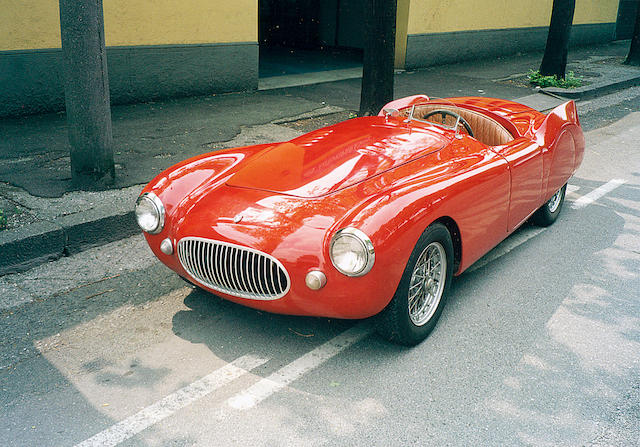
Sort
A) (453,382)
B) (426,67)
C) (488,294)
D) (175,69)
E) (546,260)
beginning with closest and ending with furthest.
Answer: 1. (453,382)
2. (488,294)
3. (546,260)
4. (175,69)
5. (426,67)

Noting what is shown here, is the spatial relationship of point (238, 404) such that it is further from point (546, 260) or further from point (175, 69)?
point (175, 69)

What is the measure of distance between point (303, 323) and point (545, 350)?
145 centimetres

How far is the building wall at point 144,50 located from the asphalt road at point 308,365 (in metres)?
4.53

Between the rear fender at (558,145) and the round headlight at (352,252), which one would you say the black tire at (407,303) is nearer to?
the round headlight at (352,252)

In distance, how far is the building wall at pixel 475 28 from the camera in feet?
47.5

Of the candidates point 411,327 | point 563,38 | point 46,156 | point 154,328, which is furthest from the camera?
point 563,38

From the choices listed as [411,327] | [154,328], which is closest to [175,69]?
[154,328]

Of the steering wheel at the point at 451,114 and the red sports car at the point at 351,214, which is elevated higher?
the steering wheel at the point at 451,114

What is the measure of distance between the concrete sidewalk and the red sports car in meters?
1.30

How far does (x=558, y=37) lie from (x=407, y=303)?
10.7 m

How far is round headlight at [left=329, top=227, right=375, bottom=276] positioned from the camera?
3143 mm

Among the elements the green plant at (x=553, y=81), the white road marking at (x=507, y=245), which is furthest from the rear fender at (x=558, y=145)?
the green plant at (x=553, y=81)

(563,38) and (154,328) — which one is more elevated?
(563,38)

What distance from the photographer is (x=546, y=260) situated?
4875 mm
